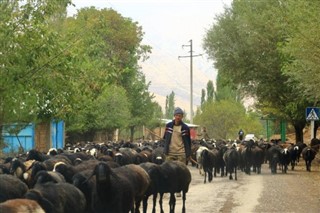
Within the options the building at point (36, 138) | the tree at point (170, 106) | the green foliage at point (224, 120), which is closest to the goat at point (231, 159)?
the building at point (36, 138)

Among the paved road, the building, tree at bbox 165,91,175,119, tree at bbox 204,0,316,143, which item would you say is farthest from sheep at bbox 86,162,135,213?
tree at bbox 165,91,175,119

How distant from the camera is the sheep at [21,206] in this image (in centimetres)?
906

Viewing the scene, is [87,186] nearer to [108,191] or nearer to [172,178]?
[108,191]

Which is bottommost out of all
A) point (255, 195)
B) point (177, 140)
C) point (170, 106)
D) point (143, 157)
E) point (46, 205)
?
point (255, 195)

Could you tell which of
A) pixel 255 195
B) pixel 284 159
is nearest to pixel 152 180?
pixel 255 195

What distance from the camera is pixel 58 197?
11.3 metres

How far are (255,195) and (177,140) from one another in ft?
17.2

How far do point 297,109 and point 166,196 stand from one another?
2298 cm

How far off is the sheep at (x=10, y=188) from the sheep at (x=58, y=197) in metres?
0.79

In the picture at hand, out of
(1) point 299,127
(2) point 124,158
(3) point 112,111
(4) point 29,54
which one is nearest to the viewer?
(4) point 29,54

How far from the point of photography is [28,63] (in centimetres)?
1805

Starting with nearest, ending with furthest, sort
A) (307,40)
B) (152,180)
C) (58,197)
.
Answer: (58,197) < (152,180) < (307,40)

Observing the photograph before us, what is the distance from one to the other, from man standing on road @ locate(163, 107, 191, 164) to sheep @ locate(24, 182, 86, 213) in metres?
4.70

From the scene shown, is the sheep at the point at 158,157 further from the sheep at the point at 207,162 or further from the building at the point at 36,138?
the building at the point at 36,138
